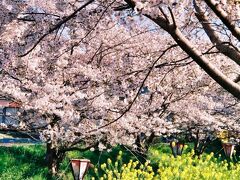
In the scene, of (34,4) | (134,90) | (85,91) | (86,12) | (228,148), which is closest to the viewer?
(86,12)

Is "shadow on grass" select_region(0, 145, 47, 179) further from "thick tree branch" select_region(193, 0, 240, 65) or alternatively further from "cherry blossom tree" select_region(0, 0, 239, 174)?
"thick tree branch" select_region(193, 0, 240, 65)

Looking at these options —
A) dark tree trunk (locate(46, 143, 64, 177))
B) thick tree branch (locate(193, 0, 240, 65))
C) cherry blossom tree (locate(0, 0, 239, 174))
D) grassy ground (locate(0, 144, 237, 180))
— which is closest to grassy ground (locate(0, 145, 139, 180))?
grassy ground (locate(0, 144, 237, 180))

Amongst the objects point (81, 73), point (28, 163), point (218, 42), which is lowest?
point (28, 163)

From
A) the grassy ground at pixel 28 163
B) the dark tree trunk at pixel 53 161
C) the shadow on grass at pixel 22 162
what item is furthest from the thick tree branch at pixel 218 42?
the shadow on grass at pixel 22 162

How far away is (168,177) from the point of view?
7.74 metres

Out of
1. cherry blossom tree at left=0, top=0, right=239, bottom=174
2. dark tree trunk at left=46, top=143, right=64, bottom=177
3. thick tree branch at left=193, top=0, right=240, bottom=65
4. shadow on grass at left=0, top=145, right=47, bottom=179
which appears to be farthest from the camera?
shadow on grass at left=0, top=145, right=47, bottom=179

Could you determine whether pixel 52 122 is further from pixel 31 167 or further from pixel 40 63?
pixel 31 167

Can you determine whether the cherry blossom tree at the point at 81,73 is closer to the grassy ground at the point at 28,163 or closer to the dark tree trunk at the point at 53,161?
the dark tree trunk at the point at 53,161

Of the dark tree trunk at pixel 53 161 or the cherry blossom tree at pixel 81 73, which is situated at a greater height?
the cherry blossom tree at pixel 81 73

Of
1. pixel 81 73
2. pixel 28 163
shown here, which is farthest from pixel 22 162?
pixel 81 73

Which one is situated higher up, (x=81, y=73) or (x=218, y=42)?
(x=81, y=73)

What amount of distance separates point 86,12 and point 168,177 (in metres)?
3.68

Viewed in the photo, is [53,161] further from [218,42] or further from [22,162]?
[218,42]

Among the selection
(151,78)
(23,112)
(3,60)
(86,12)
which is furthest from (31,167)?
(86,12)
